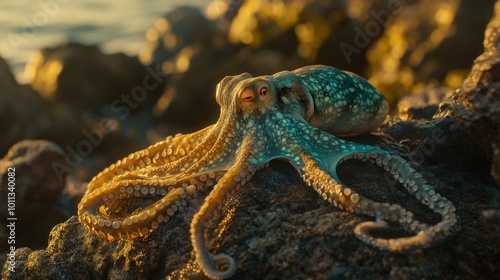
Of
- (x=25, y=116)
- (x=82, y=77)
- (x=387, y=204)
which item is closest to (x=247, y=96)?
(x=387, y=204)

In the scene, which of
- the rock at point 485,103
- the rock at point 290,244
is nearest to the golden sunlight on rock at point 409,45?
the rock at point 290,244

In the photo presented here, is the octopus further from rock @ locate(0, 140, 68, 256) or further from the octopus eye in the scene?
rock @ locate(0, 140, 68, 256)

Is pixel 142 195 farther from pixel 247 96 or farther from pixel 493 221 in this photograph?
pixel 493 221

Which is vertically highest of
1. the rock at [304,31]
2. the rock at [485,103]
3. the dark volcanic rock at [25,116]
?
the rock at [304,31]

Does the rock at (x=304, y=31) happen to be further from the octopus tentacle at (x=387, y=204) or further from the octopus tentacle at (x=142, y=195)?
the octopus tentacle at (x=142, y=195)

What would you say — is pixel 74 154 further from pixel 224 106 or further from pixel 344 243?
pixel 344 243
